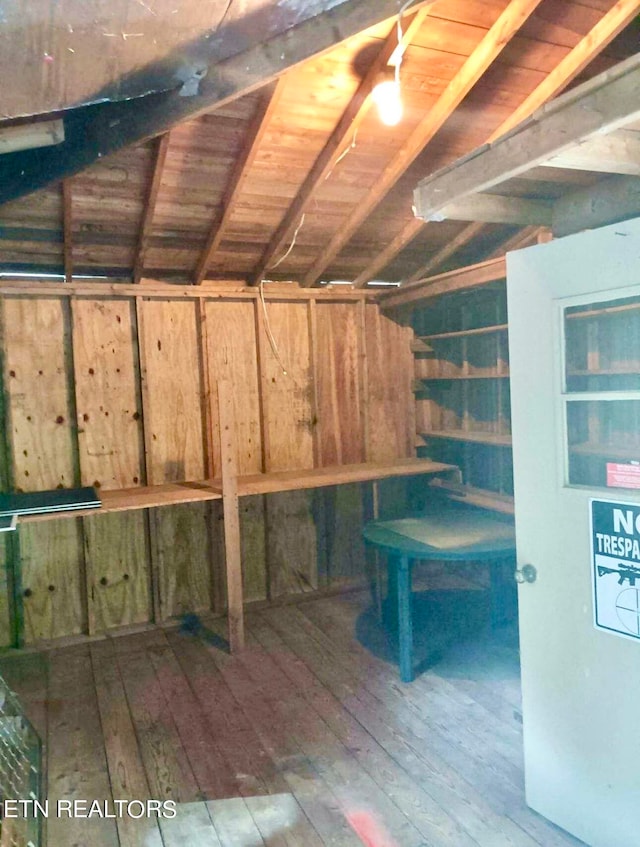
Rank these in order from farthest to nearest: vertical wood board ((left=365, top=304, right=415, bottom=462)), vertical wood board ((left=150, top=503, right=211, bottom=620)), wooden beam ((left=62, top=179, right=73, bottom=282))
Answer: vertical wood board ((left=365, top=304, right=415, bottom=462)) < vertical wood board ((left=150, top=503, right=211, bottom=620)) < wooden beam ((left=62, top=179, right=73, bottom=282))

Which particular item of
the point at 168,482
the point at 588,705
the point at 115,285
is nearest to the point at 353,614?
the point at 168,482

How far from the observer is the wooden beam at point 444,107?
2.32 m

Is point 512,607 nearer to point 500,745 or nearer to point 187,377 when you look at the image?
point 500,745

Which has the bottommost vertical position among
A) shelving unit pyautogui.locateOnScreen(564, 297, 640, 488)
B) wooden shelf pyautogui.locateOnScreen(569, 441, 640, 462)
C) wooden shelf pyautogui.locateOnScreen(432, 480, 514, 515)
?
wooden shelf pyautogui.locateOnScreen(432, 480, 514, 515)

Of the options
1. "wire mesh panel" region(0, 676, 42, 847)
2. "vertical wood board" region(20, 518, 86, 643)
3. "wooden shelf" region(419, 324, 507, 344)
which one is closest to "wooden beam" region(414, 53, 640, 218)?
"wooden shelf" region(419, 324, 507, 344)

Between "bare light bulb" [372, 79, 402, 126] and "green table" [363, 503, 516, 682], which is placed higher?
"bare light bulb" [372, 79, 402, 126]

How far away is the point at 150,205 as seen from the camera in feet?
10.4

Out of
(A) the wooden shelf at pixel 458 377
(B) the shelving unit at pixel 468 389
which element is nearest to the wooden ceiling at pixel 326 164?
(B) the shelving unit at pixel 468 389

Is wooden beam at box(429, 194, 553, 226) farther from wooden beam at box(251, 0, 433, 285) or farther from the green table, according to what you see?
the green table

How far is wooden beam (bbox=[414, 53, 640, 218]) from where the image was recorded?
4.44 feet

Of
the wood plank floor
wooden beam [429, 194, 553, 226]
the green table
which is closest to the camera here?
wooden beam [429, 194, 553, 226]

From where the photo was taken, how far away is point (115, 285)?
3.81 metres

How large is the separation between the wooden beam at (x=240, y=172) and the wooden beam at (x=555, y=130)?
1.03 meters

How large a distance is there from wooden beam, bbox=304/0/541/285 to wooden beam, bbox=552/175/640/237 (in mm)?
763
